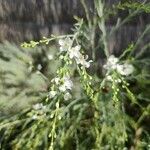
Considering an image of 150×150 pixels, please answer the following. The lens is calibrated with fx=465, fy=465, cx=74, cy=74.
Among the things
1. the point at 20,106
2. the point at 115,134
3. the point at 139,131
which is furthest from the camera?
the point at 20,106

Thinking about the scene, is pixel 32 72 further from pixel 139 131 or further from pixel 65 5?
pixel 139 131

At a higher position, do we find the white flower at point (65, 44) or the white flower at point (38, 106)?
the white flower at point (65, 44)

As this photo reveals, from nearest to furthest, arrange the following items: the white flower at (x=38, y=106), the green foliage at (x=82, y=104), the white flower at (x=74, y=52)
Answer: the white flower at (x=74, y=52), the green foliage at (x=82, y=104), the white flower at (x=38, y=106)

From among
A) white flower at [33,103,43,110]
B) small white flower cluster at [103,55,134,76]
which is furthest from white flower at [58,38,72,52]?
white flower at [33,103,43,110]

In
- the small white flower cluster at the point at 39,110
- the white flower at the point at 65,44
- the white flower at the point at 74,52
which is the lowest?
the small white flower cluster at the point at 39,110

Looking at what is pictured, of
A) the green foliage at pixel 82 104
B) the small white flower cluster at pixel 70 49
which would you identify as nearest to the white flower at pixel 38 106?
the green foliage at pixel 82 104

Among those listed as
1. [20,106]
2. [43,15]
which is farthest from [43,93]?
[43,15]

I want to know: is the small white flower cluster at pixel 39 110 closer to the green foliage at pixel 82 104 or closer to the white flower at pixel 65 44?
the green foliage at pixel 82 104

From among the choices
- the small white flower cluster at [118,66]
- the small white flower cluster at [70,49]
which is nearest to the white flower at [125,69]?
the small white flower cluster at [118,66]

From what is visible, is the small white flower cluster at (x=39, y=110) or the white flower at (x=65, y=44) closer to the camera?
the white flower at (x=65, y=44)

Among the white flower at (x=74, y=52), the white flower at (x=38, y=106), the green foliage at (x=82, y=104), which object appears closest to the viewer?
the white flower at (x=74, y=52)
